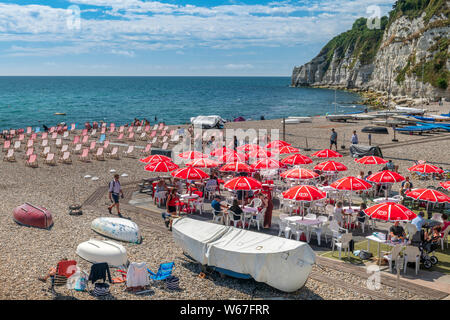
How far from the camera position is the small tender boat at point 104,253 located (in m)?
10.8

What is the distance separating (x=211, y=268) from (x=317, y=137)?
2647 centimetres

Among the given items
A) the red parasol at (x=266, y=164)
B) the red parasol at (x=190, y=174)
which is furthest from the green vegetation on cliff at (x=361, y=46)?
the red parasol at (x=190, y=174)

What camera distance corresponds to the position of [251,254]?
954cm

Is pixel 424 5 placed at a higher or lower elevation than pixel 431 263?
higher

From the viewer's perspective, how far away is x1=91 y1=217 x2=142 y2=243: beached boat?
12719 mm

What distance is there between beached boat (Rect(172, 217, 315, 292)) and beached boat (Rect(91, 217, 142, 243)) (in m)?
2.05

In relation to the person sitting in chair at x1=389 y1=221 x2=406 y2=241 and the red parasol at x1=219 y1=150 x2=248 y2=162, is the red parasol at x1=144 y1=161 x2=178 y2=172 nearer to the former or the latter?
the red parasol at x1=219 y1=150 x2=248 y2=162

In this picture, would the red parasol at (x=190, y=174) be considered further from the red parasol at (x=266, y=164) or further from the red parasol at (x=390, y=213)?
the red parasol at (x=390, y=213)

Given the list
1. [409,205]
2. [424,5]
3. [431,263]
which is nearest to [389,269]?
[431,263]

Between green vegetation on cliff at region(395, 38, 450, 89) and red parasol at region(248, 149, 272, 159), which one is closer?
red parasol at region(248, 149, 272, 159)

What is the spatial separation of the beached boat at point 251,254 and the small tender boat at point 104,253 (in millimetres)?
1498

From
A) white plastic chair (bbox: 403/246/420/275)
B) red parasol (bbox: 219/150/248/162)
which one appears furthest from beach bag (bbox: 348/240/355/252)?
red parasol (bbox: 219/150/248/162)
